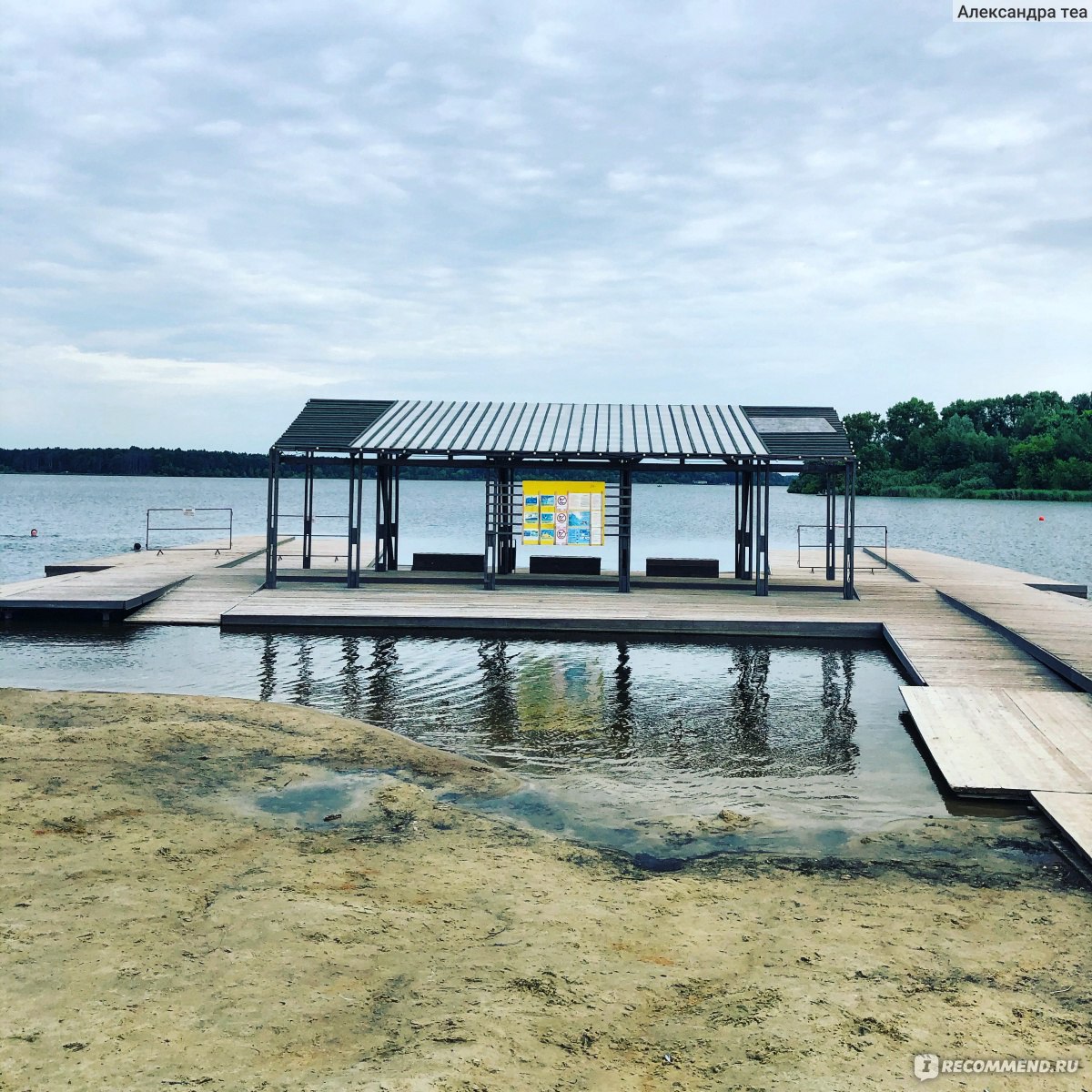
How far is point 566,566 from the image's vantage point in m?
21.8

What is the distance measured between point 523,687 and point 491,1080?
26.7ft

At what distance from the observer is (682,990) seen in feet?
14.3

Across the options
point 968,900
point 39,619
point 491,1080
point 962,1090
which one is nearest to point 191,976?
point 491,1080

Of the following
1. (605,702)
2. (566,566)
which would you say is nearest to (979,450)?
(566,566)

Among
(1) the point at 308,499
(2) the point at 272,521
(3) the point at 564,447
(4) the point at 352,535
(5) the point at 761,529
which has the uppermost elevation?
(3) the point at 564,447

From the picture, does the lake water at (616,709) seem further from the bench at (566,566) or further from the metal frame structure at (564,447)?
the bench at (566,566)

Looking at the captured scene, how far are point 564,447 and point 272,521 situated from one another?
6019 millimetres

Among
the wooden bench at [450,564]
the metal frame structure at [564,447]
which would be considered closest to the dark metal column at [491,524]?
the metal frame structure at [564,447]

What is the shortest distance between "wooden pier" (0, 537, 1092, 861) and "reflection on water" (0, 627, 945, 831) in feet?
1.65

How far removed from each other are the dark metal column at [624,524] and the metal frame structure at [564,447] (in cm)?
3

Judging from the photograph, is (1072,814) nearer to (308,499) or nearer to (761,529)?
(761,529)

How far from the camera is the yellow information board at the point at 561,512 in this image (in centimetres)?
1889

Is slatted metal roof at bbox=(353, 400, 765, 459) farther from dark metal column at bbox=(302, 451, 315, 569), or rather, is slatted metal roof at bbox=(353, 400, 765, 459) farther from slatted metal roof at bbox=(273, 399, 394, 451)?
dark metal column at bbox=(302, 451, 315, 569)

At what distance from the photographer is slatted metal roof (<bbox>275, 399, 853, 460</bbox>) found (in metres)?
18.4
